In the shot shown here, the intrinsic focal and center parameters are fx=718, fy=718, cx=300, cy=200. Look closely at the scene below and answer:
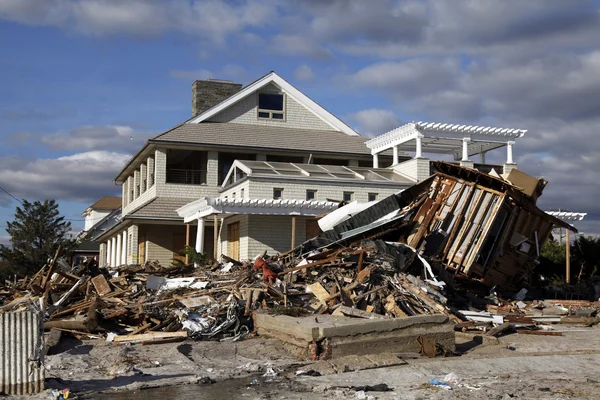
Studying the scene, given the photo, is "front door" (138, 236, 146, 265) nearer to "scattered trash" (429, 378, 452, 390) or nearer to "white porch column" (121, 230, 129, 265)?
"white porch column" (121, 230, 129, 265)

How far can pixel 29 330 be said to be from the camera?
8.84 m

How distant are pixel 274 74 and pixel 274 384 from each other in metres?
26.6

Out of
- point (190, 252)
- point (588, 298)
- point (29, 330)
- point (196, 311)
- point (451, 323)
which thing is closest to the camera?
point (29, 330)

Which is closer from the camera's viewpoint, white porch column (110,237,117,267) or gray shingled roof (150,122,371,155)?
gray shingled roof (150,122,371,155)

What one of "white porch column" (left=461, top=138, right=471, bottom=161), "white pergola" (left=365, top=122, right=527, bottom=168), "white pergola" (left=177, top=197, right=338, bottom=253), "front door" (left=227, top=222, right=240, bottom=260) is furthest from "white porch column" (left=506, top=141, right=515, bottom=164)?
"front door" (left=227, top=222, right=240, bottom=260)

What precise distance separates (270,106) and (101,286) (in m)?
20.5

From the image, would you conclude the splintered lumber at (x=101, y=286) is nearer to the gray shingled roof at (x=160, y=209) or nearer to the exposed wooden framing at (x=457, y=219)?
the exposed wooden framing at (x=457, y=219)

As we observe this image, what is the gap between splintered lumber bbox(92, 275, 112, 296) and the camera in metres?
16.6

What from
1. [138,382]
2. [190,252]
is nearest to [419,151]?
[190,252]

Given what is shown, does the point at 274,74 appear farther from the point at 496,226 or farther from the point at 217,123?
the point at 496,226

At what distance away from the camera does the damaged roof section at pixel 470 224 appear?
59.3 ft

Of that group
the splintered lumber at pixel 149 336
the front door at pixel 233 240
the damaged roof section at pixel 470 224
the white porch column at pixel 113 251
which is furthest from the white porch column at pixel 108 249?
the splintered lumber at pixel 149 336

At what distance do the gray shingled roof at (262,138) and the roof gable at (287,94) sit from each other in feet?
1.87

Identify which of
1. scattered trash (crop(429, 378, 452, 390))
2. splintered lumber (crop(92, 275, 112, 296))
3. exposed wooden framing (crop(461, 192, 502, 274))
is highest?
exposed wooden framing (crop(461, 192, 502, 274))
